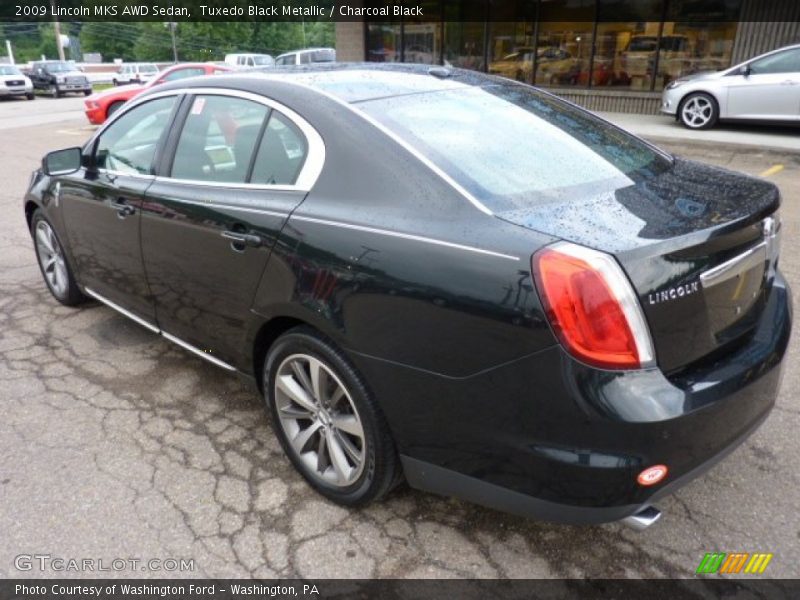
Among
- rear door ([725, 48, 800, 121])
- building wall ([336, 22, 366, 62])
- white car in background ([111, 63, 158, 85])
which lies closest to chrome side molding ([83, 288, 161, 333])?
rear door ([725, 48, 800, 121])

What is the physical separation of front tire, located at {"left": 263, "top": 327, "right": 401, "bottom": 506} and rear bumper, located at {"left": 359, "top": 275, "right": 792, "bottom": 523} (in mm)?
117

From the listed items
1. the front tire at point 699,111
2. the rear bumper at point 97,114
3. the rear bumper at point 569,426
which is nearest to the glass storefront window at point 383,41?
the rear bumper at point 97,114

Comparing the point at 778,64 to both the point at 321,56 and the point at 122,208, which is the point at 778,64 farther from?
the point at 321,56

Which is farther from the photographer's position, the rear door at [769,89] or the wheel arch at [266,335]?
the rear door at [769,89]

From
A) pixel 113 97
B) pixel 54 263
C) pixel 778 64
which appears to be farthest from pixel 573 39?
pixel 54 263

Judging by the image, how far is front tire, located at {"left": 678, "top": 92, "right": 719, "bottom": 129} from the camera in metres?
11.6

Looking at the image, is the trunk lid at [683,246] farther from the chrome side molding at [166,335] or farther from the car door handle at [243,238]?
the chrome side molding at [166,335]

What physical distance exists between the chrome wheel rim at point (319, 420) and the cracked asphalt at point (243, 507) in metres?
0.16

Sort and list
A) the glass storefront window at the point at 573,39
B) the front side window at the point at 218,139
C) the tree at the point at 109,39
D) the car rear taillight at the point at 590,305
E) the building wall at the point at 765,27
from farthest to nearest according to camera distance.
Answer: the tree at the point at 109,39, the glass storefront window at the point at 573,39, the building wall at the point at 765,27, the front side window at the point at 218,139, the car rear taillight at the point at 590,305

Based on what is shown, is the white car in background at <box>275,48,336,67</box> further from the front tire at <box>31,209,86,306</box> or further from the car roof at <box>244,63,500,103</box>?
the car roof at <box>244,63,500,103</box>

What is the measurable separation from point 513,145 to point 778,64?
10.8m

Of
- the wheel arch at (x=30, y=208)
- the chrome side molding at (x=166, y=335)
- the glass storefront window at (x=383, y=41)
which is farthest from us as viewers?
the glass storefront window at (x=383, y=41)

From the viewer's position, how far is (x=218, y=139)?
2.89 meters

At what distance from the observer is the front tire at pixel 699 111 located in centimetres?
1157
